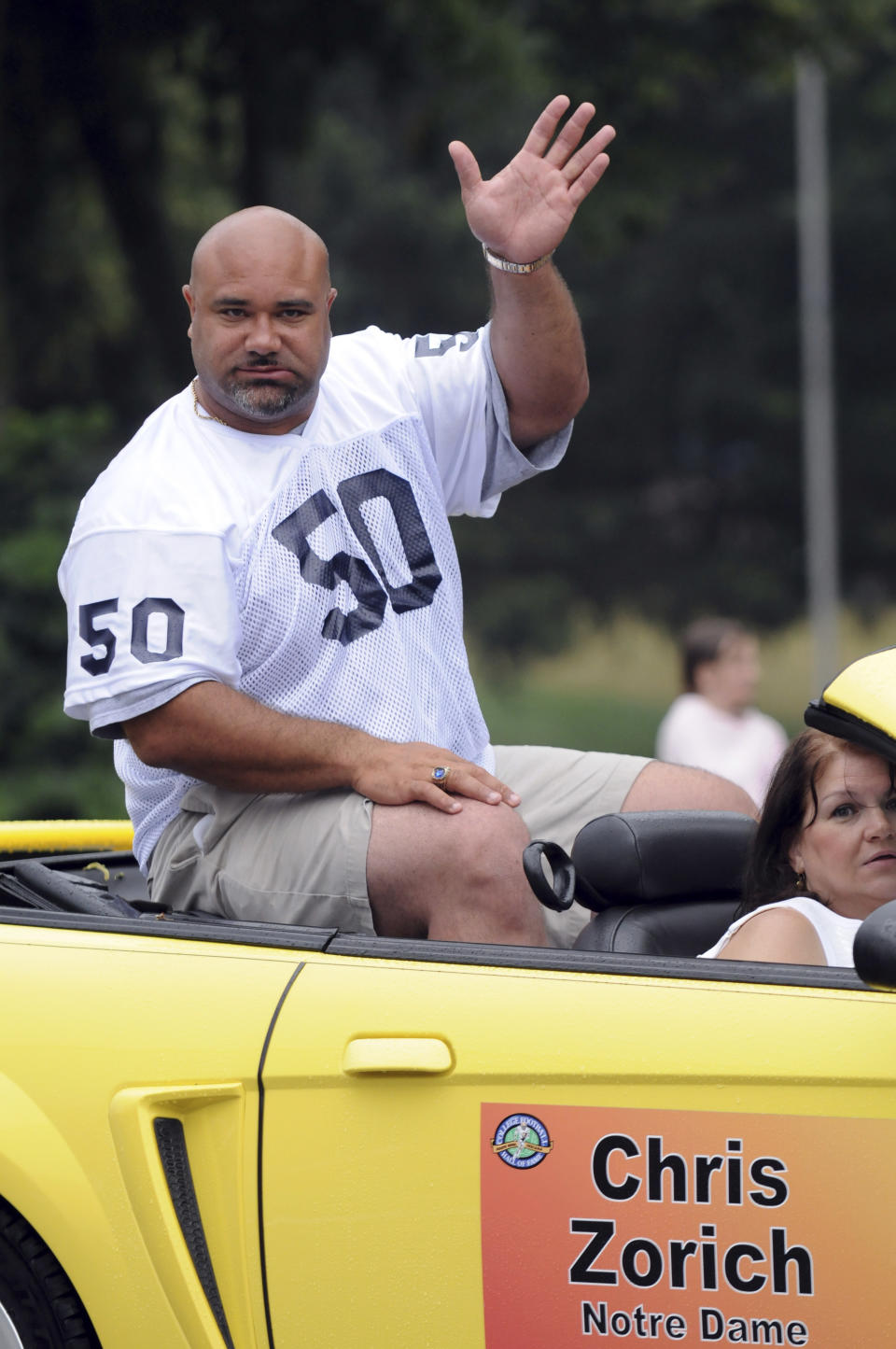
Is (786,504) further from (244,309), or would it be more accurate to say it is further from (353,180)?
(244,309)

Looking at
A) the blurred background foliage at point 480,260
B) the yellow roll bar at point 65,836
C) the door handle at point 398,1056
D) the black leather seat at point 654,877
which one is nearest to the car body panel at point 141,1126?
the door handle at point 398,1056

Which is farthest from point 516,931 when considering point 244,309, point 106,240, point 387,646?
point 106,240

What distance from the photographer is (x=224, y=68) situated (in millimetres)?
11977

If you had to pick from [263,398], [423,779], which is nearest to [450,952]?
[423,779]

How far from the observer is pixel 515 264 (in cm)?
310

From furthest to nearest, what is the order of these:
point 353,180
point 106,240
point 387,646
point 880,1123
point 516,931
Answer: point 353,180
point 106,240
point 387,646
point 516,931
point 880,1123

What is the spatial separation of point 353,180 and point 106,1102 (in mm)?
28356

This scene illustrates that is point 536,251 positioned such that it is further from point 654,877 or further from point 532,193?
point 654,877

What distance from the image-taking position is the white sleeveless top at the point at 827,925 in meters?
2.48

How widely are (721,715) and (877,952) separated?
5148mm

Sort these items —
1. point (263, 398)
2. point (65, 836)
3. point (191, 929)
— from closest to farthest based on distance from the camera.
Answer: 1. point (191, 929)
2. point (263, 398)
3. point (65, 836)

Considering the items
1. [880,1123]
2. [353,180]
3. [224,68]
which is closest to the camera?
[880,1123]

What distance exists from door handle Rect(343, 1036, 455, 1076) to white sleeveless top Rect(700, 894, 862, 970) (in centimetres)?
44

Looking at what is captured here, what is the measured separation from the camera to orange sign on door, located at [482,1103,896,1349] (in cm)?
210
